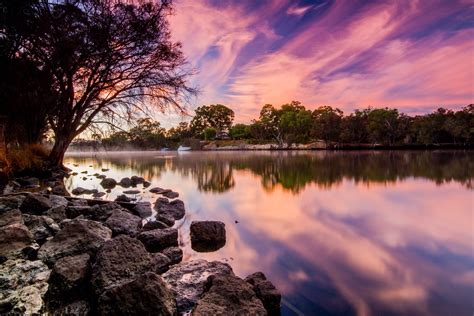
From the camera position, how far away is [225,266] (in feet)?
13.3

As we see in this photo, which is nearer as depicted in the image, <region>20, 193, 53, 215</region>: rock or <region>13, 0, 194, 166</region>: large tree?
<region>20, 193, 53, 215</region>: rock

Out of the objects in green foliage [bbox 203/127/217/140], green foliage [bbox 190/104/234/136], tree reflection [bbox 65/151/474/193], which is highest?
green foliage [bbox 190/104/234/136]

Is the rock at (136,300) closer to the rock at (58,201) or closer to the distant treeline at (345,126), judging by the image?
the rock at (58,201)

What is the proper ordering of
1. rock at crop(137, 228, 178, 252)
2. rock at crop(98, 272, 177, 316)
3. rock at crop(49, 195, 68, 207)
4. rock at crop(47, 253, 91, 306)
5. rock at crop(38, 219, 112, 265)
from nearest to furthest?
rock at crop(98, 272, 177, 316) < rock at crop(47, 253, 91, 306) < rock at crop(38, 219, 112, 265) < rock at crop(137, 228, 178, 252) < rock at crop(49, 195, 68, 207)

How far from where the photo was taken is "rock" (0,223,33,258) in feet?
12.9

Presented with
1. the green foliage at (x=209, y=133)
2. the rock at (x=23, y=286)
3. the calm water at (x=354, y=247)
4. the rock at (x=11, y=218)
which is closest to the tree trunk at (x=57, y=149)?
the calm water at (x=354, y=247)

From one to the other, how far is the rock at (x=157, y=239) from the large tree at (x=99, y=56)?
1017 cm

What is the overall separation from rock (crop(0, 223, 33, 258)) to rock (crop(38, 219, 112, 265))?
33 cm

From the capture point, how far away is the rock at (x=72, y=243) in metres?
3.91

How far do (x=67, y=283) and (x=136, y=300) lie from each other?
86 cm

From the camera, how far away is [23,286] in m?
3.22

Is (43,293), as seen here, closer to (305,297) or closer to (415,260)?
(305,297)

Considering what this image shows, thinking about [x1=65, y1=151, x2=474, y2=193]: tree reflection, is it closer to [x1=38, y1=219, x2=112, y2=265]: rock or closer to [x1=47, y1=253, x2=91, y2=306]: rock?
[x1=38, y1=219, x2=112, y2=265]: rock

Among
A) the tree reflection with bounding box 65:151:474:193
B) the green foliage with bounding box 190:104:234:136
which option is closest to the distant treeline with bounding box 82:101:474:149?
the green foliage with bounding box 190:104:234:136
